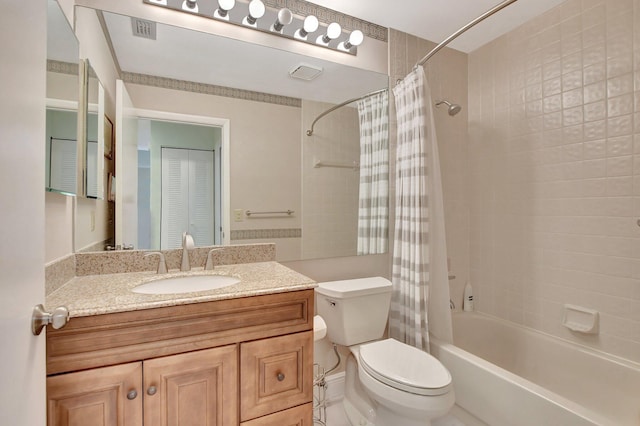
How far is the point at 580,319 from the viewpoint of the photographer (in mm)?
1810

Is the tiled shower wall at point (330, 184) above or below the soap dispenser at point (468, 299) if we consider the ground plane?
above

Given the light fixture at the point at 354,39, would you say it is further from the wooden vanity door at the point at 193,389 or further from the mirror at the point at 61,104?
the wooden vanity door at the point at 193,389

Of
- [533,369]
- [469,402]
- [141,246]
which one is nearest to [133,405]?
[141,246]

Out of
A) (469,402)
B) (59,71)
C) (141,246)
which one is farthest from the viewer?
(469,402)

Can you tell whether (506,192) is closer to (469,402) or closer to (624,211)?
(624,211)

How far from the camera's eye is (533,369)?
1983 mm

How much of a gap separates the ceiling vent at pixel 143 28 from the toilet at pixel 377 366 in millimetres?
1559

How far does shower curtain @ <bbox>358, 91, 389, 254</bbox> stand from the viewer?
2.07 metres

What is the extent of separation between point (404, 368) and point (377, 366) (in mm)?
135

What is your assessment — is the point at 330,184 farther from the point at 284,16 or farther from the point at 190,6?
the point at 190,6

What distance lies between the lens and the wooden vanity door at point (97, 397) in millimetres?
874

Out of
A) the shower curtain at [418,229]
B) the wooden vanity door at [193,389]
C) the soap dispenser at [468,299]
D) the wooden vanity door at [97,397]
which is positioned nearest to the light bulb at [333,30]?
the shower curtain at [418,229]

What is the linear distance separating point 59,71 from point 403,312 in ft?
6.63

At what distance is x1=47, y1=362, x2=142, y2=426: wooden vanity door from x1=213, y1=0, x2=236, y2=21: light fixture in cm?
164
